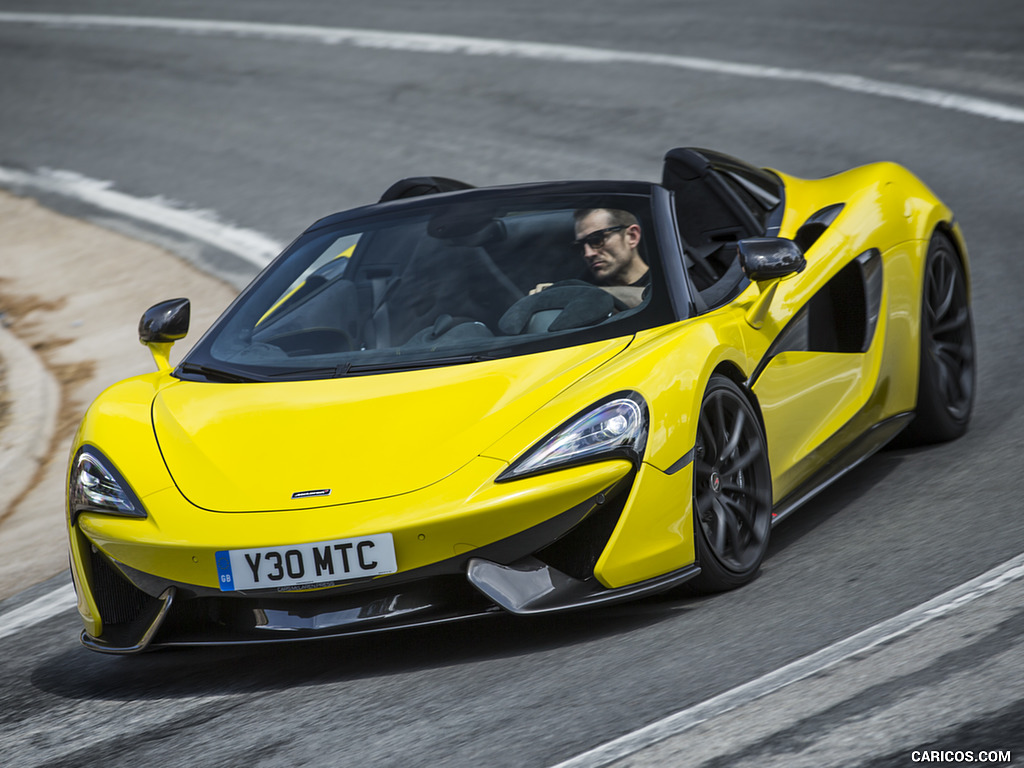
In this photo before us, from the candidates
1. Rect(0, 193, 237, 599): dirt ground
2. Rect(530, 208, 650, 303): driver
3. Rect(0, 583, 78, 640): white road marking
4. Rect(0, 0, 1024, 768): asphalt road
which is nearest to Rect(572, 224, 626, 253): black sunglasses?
Rect(530, 208, 650, 303): driver

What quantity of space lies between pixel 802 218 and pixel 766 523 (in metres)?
1.68

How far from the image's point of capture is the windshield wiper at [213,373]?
488 cm

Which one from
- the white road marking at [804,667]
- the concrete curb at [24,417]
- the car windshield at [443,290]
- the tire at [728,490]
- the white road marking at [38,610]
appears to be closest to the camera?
the white road marking at [804,667]

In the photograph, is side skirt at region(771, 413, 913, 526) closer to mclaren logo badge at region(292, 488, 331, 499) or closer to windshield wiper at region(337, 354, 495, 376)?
windshield wiper at region(337, 354, 495, 376)

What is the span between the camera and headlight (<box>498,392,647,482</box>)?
13.2 ft

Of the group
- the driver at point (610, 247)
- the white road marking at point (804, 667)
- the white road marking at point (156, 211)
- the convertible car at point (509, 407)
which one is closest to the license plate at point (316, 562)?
the convertible car at point (509, 407)

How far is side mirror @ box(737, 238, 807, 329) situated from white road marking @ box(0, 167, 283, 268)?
6.29 meters

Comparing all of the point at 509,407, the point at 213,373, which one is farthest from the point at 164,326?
the point at 509,407

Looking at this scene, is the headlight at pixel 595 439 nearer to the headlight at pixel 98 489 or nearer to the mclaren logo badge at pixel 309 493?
the mclaren logo badge at pixel 309 493

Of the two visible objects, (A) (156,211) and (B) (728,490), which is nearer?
(B) (728,490)

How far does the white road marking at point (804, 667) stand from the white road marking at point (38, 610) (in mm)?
2532

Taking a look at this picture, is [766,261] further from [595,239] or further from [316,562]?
[316,562]

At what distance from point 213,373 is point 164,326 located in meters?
0.58

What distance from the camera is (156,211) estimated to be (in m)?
12.7
